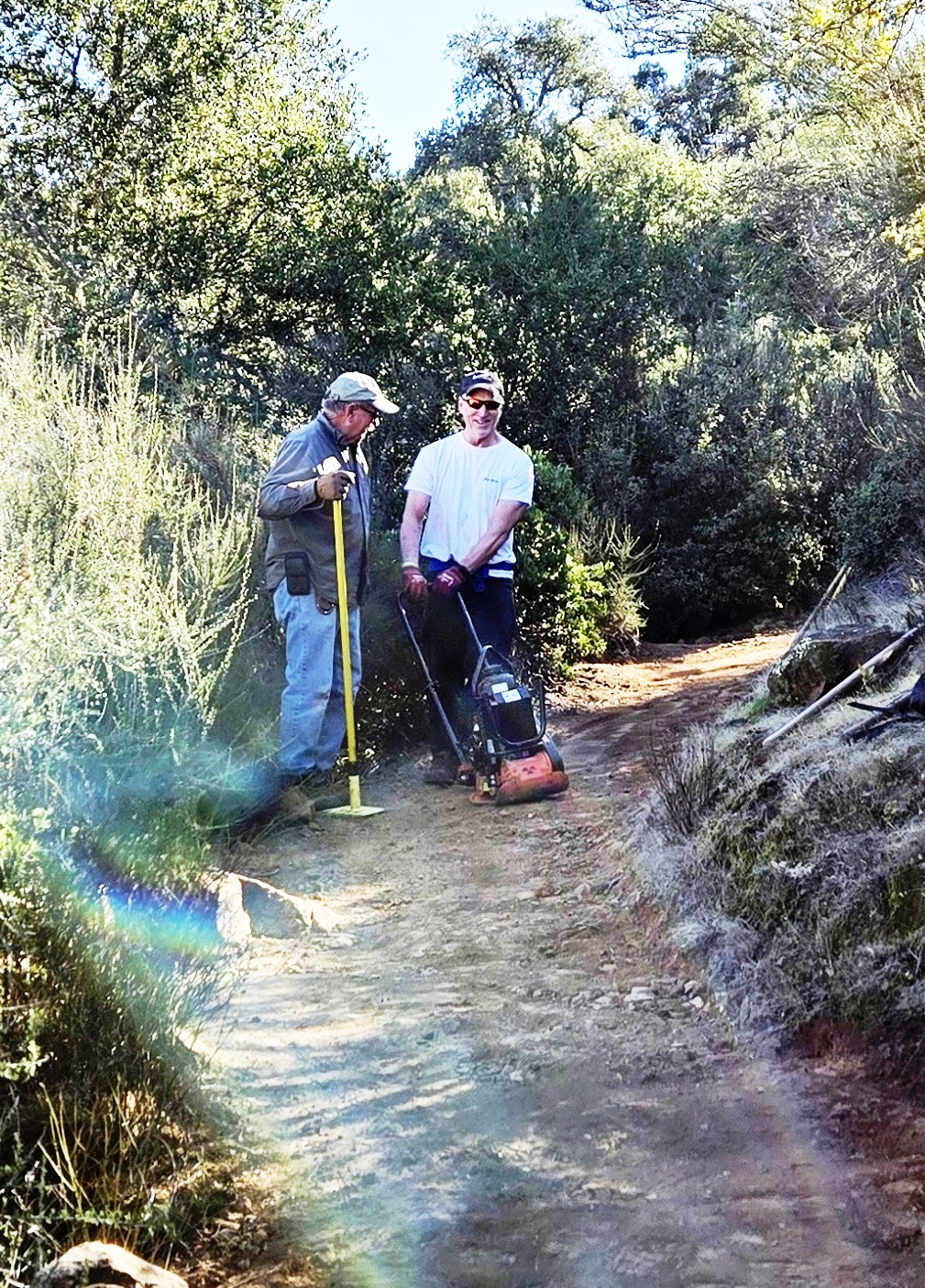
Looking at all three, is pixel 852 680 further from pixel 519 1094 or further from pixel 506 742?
pixel 519 1094

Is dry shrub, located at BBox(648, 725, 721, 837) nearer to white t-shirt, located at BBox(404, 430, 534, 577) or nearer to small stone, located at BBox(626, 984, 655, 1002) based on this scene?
small stone, located at BBox(626, 984, 655, 1002)

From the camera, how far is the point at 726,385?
49.2ft

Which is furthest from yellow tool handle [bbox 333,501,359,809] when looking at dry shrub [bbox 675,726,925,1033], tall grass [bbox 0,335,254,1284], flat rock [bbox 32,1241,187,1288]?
flat rock [bbox 32,1241,187,1288]

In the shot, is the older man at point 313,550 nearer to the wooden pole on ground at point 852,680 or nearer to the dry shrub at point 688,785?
the dry shrub at point 688,785

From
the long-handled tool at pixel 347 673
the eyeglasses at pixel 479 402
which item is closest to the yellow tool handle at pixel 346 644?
the long-handled tool at pixel 347 673

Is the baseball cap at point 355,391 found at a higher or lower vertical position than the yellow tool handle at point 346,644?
higher

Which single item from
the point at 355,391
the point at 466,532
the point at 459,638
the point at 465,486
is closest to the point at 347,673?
the point at 459,638

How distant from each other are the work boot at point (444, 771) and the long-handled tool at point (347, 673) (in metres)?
0.55

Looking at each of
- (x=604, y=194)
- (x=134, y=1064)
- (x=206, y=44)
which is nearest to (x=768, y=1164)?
(x=134, y=1064)

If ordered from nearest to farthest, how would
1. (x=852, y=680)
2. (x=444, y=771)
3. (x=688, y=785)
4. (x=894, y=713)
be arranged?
(x=894, y=713) → (x=688, y=785) → (x=852, y=680) → (x=444, y=771)

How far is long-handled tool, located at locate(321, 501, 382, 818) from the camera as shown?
6883 mm

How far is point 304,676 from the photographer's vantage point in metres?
6.89

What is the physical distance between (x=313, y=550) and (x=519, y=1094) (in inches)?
145

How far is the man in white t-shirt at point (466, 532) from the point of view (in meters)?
7.34
